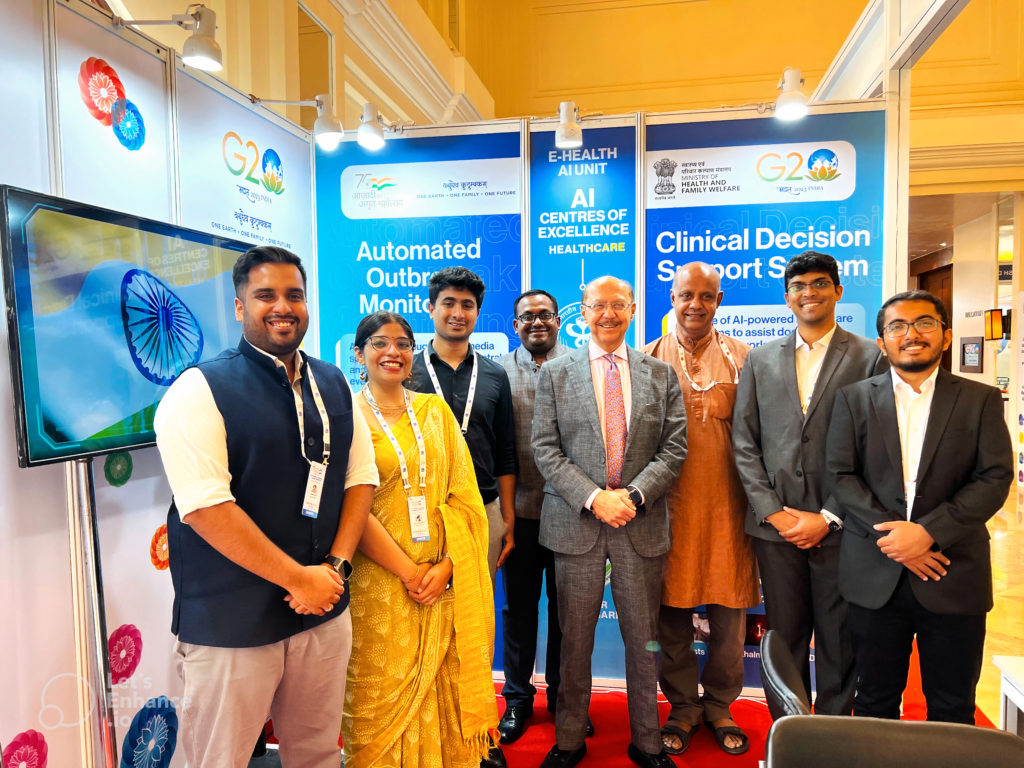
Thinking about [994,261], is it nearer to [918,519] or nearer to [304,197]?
[918,519]

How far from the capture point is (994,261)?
828 centimetres

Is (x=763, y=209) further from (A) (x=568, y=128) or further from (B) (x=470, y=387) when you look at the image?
(B) (x=470, y=387)

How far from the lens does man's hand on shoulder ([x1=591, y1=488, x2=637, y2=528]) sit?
7.50 ft

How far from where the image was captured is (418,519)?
212 centimetres

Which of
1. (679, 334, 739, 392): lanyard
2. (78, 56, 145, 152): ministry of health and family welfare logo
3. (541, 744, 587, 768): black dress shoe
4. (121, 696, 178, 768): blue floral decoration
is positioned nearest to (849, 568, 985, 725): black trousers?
(679, 334, 739, 392): lanyard

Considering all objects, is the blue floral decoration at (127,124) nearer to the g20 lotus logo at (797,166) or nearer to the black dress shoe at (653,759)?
the g20 lotus logo at (797,166)

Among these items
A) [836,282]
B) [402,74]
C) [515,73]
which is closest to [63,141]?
[836,282]

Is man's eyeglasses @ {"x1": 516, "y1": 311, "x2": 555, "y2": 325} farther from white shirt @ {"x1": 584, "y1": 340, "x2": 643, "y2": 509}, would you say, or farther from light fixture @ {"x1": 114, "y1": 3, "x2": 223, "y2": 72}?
light fixture @ {"x1": 114, "y1": 3, "x2": 223, "y2": 72}

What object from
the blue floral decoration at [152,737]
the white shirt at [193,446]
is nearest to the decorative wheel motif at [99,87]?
the white shirt at [193,446]

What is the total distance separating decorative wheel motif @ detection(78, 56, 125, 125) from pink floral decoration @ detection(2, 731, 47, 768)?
6.42 ft

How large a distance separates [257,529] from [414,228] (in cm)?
228

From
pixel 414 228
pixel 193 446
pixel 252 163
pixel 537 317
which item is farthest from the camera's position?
pixel 414 228

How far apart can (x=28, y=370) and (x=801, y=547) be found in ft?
8.58

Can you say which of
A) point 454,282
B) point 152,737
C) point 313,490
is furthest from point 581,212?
point 152,737
